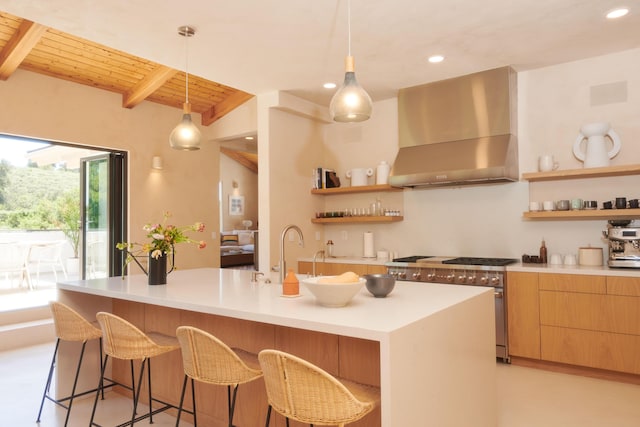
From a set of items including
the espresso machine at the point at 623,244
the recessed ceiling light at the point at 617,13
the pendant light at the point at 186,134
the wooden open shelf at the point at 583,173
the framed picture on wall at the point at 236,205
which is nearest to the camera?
the recessed ceiling light at the point at 617,13

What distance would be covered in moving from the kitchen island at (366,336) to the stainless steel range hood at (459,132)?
6.43ft

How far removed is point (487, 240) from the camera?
4539 mm

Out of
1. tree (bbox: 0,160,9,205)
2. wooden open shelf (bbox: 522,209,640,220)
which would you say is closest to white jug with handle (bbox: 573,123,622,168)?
wooden open shelf (bbox: 522,209,640,220)

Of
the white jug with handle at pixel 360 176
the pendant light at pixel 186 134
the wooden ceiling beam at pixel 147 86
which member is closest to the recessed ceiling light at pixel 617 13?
the white jug with handle at pixel 360 176

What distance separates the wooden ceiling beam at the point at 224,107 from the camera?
248 inches

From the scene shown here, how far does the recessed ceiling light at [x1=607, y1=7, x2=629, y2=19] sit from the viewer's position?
308cm

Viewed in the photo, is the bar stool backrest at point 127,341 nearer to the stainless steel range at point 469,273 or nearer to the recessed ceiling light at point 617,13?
the stainless steel range at point 469,273

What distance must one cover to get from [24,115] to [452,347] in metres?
5.04

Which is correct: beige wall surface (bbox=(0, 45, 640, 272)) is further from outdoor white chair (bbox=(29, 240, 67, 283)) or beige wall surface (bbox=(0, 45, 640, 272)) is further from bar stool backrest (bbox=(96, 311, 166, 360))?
bar stool backrest (bbox=(96, 311, 166, 360))

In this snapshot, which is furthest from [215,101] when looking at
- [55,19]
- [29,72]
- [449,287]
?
[449,287]

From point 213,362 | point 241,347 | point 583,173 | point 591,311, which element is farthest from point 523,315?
point 213,362

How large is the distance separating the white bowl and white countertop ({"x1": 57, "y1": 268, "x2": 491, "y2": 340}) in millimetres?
38

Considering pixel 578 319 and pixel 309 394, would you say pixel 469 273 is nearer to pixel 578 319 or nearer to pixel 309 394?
pixel 578 319

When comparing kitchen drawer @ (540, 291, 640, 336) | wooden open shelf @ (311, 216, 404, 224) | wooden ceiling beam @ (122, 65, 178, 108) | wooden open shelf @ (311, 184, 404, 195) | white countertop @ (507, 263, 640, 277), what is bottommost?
kitchen drawer @ (540, 291, 640, 336)
